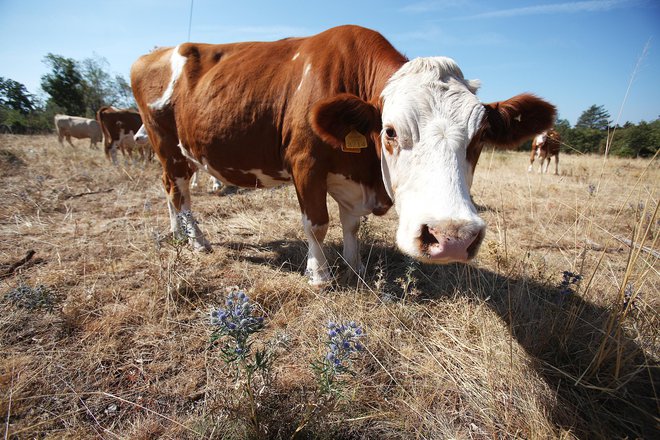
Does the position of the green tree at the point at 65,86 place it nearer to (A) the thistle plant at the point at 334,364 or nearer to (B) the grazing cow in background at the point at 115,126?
(B) the grazing cow in background at the point at 115,126

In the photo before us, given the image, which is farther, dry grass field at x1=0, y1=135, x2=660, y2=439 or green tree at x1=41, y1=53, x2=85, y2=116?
green tree at x1=41, y1=53, x2=85, y2=116

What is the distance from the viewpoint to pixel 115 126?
45.8 ft

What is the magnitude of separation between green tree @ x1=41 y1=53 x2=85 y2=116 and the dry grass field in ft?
146

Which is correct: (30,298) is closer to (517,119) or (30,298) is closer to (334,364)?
(334,364)

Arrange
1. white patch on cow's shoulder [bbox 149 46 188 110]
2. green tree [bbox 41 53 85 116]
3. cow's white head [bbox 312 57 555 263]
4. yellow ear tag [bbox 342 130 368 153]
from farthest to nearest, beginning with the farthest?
green tree [bbox 41 53 85 116]
white patch on cow's shoulder [bbox 149 46 188 110]
yellow ear tag [bbox 342 130 368 153]
cow's white head [bbox 312 57 555 263]

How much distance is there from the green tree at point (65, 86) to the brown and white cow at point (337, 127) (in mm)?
44591

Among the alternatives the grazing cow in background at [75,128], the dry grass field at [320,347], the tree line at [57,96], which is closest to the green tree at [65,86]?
the tree line at [57,96]

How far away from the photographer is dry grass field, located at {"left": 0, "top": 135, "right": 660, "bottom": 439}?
5.34ft

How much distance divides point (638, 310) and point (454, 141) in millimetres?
2078

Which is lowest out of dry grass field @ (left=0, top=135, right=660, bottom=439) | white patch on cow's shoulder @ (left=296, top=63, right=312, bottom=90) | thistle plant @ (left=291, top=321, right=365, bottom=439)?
dry grass field @ (left=0, top=135, right=660, bottom=439)

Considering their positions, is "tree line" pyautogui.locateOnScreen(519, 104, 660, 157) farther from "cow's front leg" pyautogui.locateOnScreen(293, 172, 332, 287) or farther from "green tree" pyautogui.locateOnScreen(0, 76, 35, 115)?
"green tree" pyautogui.locateOnScreen(0, 76, 35, 115)

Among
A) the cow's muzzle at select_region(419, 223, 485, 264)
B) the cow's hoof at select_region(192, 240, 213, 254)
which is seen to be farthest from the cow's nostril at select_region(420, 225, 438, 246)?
the cow's hoof at select_region(192, 240, 213, 254)

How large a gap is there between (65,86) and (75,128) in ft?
84.0

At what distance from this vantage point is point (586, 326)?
2.35 m
